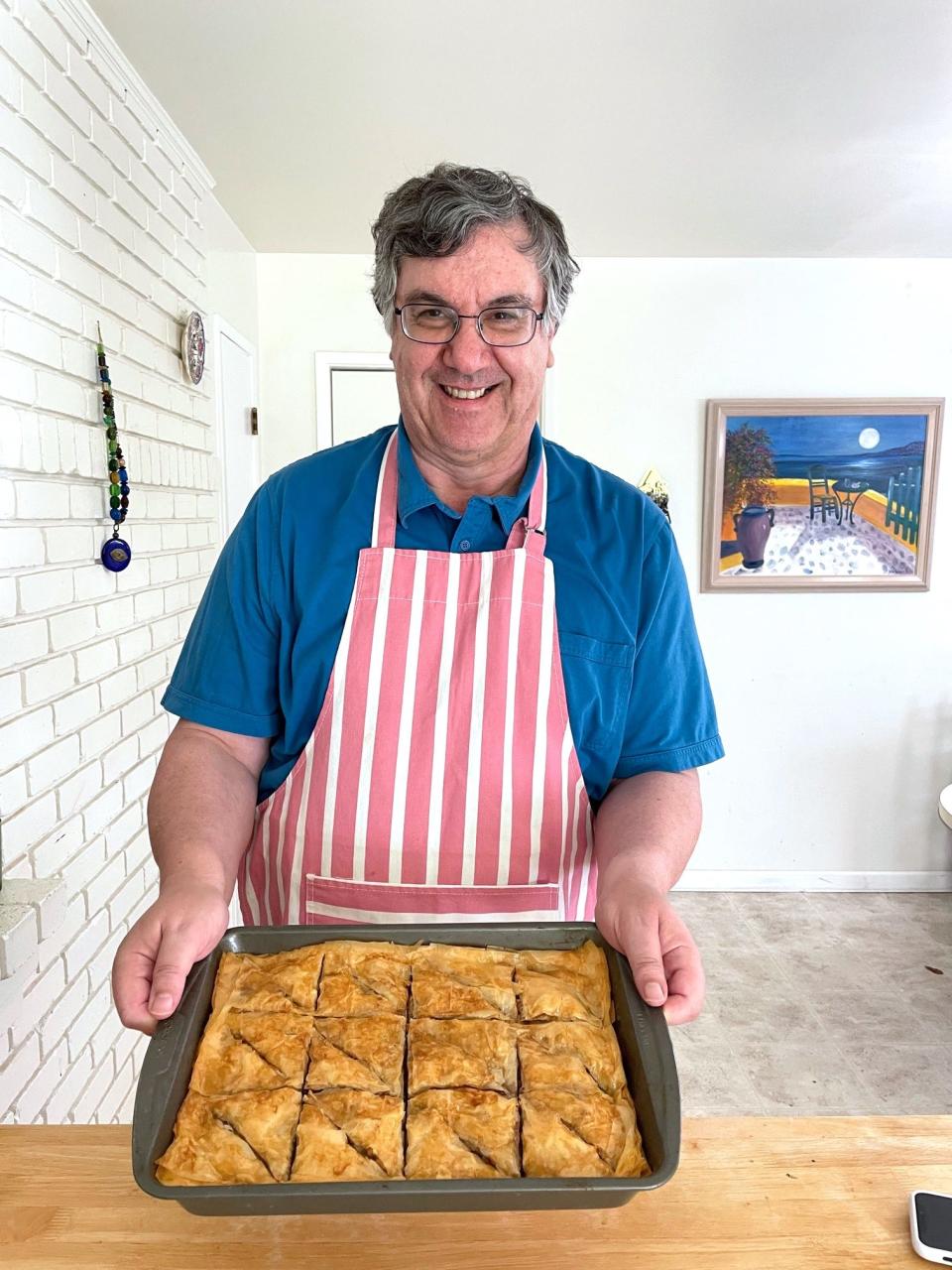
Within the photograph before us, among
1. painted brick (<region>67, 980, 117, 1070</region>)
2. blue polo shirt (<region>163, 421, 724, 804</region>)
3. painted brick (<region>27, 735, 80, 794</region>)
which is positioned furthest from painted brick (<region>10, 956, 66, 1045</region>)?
blue polo shirt (<region>163, 421, 724, 804</region>)

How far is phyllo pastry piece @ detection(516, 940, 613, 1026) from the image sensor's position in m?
0.94

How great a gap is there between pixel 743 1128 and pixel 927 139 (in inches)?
118

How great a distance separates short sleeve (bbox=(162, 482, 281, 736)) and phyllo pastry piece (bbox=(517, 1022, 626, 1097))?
25.8 inches

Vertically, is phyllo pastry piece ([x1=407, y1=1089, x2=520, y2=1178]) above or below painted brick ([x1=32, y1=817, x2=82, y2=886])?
above

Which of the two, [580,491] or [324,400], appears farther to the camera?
[324,400]

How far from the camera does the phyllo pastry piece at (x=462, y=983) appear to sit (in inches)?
37.4

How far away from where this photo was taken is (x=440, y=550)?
4.75 ft

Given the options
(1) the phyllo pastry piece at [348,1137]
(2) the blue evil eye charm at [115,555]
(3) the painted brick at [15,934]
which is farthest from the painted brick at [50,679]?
(1) the phyllo pastry piece at [348,1137]

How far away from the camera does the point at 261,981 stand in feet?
3.17

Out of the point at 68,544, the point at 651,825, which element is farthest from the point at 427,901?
the point at 68,544

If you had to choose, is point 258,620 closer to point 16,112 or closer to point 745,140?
point 16,112

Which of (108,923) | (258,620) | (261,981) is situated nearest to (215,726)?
(258,620)

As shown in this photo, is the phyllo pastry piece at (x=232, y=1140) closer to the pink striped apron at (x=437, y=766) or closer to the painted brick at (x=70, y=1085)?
the pink striped apron at (x=437, y=766)

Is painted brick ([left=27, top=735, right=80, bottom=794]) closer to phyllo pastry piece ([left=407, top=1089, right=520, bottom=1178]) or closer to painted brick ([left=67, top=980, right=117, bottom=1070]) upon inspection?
painted brick ([left=67, top=980, right=117, bottom=1070])
